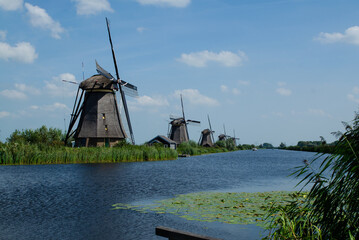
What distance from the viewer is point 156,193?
46.1 ft

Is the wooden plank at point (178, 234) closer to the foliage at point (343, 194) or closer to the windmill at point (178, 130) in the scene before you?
the foliage at point (343, 194)

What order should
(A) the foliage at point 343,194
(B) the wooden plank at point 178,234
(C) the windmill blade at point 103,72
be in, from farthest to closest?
(C) the windmill blade at point 103,72 < (A) the foliage at point 343,194 < (B) the wooden plank at point 178,234

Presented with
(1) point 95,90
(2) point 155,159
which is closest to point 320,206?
(2) point 155,159

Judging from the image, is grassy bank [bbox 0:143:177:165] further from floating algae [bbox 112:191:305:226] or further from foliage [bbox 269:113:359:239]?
foliage [bbox 269:113:359:239]

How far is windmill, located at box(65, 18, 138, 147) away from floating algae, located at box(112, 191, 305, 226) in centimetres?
2581

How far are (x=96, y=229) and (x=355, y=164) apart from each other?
675 cm

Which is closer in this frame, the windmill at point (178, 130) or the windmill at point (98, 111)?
the windmill at point (98, 111)

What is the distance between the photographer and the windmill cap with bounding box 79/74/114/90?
121 feet

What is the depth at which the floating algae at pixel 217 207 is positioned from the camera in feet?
28.9

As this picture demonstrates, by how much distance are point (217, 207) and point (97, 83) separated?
1172 inches

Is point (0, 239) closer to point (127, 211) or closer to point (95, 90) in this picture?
point (127, 211)

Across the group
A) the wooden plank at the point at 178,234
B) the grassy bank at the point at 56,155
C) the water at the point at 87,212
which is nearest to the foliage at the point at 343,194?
the wooden plank at the point at 178,234

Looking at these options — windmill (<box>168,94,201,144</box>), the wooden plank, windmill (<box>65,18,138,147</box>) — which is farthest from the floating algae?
windmill (<box>168,94,201,144</box>)

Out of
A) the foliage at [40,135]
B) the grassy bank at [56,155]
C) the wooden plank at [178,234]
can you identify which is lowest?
the wooden plank at [178,234]
